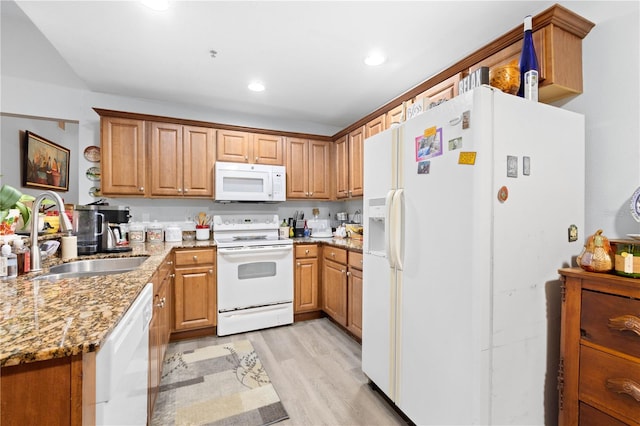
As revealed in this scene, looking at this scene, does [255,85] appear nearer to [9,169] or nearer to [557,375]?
[9,169]

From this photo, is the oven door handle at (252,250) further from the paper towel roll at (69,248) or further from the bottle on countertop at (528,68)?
the bottle on countertop at (528,68)

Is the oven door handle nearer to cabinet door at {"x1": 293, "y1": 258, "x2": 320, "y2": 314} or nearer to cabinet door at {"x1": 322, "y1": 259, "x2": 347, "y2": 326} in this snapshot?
cabinet door at {"x1": 293, "y1": 258, "x2": 320, "y2": 314}

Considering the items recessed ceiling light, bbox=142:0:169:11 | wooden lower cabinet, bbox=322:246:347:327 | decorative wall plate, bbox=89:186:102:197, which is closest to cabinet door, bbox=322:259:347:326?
wooden lower cabinet, bbox=322:246:347:327

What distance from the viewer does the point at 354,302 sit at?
2.64 metres

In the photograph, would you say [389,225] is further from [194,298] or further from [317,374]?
[194,298]

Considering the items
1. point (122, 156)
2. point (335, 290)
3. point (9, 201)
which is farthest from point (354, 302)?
point (122, 156)

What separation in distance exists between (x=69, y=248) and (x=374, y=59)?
2573mm

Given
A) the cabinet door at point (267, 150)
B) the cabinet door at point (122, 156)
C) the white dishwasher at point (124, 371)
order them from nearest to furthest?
the white dishwasher at point (124, 371) < the cabinet door at point (122, 156) < the cabinet door at point (267, 150)

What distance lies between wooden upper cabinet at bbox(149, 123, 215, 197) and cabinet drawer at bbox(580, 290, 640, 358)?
318cm

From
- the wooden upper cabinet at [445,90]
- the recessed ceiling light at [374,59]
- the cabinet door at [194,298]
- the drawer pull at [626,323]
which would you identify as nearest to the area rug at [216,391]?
the cabinet door at [194,298]

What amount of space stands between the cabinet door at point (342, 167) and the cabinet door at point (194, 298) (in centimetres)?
175

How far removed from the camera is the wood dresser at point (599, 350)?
111cm

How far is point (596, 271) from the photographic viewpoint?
4.17ft

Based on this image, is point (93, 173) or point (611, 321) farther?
point (93, 173)
